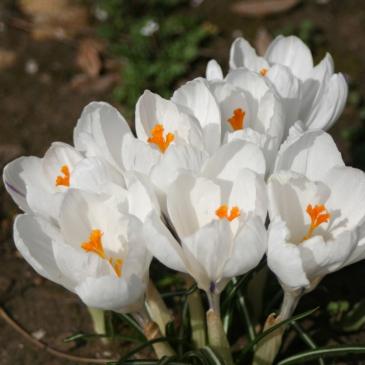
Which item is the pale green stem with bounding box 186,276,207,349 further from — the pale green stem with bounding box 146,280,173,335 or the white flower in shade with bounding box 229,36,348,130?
the white flower in shade with bounding box 229,36,348,130

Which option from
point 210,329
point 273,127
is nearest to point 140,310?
point 210,329

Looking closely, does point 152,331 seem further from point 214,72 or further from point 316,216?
point 214,72

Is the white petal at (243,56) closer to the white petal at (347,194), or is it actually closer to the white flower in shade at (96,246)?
the white petal at (347,194)

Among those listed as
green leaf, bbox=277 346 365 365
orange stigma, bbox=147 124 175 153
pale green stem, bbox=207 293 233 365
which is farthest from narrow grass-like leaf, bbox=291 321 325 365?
orange stigma, bbox=147 124 175 153

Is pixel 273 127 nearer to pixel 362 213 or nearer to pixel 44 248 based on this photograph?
pixel 362 213

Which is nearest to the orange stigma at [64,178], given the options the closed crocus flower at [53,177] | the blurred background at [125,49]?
the closed crocus flower at [53,177]
